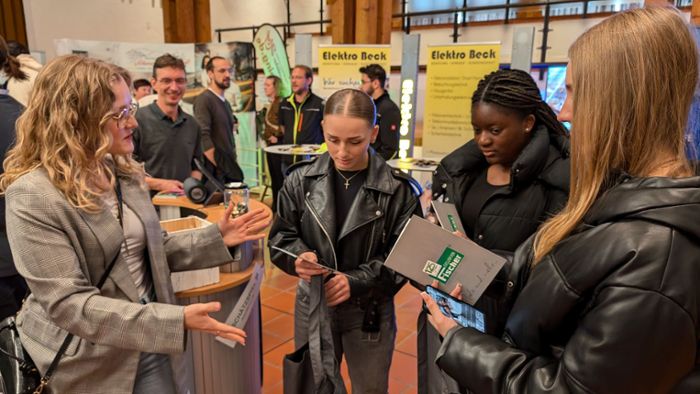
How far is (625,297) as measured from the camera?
2.40 feet

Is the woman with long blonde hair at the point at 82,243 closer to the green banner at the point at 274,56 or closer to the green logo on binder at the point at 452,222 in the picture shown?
the green logo on binder at the point at 452,222

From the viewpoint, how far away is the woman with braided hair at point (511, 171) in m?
1.63

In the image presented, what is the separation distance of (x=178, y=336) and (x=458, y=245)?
30.4 inches

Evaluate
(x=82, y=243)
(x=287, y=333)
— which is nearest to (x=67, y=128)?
(x=82, y=243)

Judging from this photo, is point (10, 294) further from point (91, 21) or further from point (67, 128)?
point (91, 21)

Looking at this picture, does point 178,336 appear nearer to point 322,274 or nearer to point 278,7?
point 322,274

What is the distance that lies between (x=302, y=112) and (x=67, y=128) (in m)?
4.55

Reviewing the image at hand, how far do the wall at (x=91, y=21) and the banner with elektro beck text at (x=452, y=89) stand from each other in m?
6.97

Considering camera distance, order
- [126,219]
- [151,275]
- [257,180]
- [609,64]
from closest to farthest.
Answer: [609,64] < [126,219] < [151,275] < [257,180]

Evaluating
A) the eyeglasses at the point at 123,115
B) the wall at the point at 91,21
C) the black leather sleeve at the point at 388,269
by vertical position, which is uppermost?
the wall at the point at 91,21

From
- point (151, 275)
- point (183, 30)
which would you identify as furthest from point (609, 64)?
point (183, 30)

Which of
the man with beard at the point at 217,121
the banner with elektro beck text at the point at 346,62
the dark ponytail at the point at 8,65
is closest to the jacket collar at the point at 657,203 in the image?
the dark ponytail at the point at 8,65

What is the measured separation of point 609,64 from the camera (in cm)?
84

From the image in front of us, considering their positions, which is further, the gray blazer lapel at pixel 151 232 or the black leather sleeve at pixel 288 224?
the black leather sleeve at pixel 288 224
